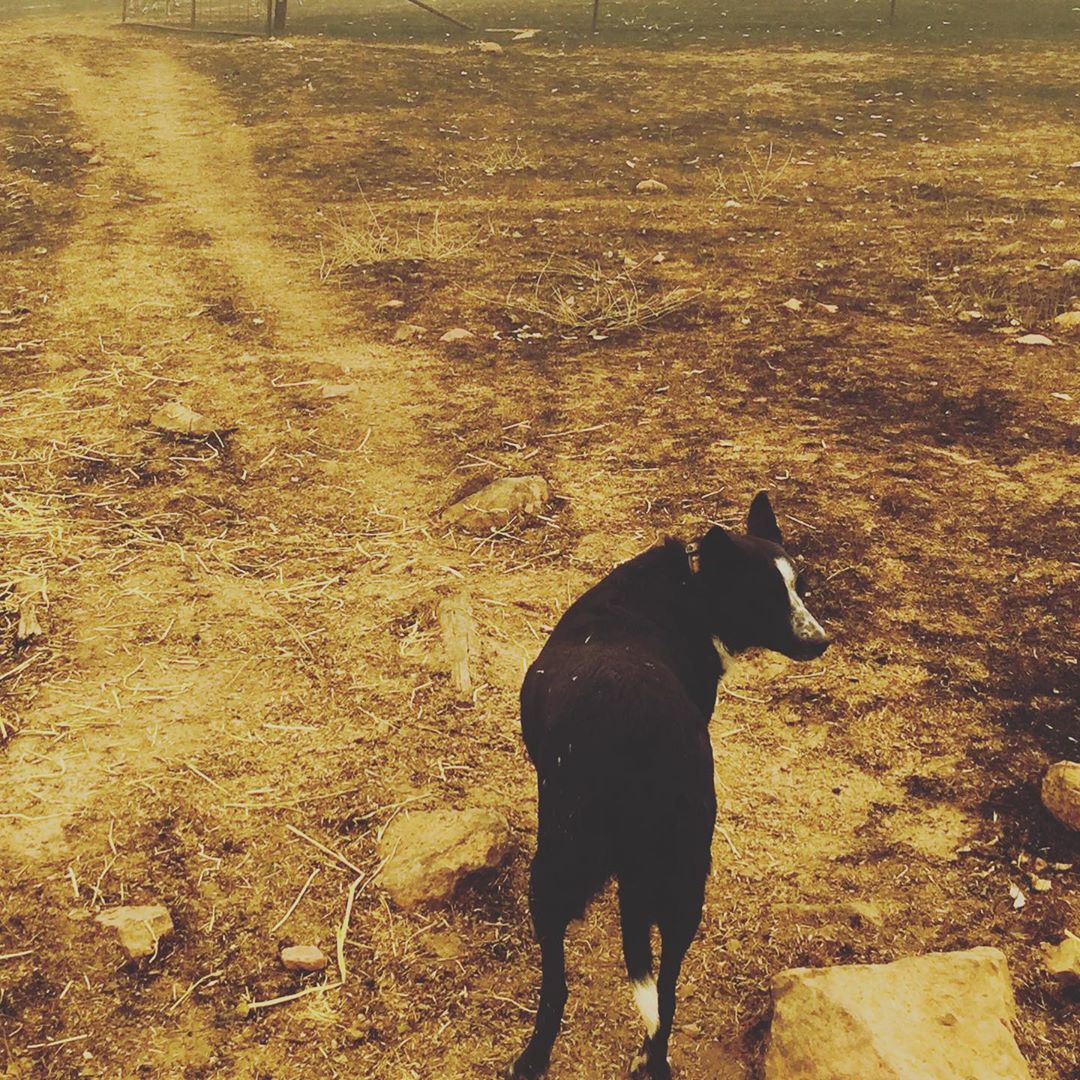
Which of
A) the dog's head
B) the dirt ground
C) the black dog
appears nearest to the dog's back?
the black dog

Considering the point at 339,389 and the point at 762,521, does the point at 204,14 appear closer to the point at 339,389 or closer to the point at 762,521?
the point at 339,389

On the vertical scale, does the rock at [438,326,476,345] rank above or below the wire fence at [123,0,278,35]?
below

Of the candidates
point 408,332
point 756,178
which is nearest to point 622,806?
point 408,332

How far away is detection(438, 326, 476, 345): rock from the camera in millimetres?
7125

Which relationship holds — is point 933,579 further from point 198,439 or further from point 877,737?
point 198,439

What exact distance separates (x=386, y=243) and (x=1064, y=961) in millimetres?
7726

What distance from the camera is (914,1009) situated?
2.48m

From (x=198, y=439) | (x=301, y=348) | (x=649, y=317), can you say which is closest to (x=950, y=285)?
(x=649, y=317)

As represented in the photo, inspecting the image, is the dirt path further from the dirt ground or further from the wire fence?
the wire fence

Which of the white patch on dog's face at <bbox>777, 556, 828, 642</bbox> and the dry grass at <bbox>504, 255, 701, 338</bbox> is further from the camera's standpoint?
the dry grass at <bbox>504, 255, 701, 338</bbox>

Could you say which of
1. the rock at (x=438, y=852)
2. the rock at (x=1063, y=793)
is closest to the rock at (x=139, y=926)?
the rock at (x=438, y=852)

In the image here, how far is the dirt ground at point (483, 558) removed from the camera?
289cm

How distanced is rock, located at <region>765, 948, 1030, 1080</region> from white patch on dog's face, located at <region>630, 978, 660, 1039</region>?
32 cm

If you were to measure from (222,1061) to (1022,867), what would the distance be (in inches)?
91.9
